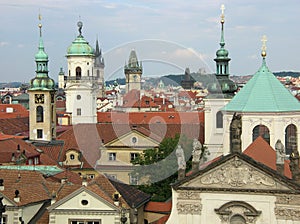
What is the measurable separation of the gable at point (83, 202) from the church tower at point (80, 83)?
51222 millimetres

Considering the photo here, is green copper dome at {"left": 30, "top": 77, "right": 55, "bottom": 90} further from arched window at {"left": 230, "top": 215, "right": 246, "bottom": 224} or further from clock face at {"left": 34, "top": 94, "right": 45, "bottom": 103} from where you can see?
arched window at {"left": 230, "top": 215, "right": 246, "bottom": 224}

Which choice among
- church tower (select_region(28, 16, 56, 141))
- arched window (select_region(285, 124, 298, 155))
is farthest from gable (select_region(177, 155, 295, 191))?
church tower (select_region(28, 16, 56, 141))

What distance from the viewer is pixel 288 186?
1096 inches

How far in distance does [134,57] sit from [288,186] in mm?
14190

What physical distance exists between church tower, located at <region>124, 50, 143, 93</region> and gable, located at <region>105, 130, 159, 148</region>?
3.93 meters

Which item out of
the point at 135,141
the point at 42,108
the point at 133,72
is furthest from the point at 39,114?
the point at 133,72

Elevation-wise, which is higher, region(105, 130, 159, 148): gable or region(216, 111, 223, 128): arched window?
region(216, 111, 223, 128): arched window

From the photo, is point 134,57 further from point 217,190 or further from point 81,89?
point 81,89

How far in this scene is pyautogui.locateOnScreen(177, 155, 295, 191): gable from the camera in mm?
28125

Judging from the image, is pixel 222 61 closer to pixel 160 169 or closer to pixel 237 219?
pixel 160 169

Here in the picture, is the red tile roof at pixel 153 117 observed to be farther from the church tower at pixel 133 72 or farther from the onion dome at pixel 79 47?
the church tower at pixel 133 72

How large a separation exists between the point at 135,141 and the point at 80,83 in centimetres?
3059

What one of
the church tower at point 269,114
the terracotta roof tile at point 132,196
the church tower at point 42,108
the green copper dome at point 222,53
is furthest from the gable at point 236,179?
the church tower at point 42,108

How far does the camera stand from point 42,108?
69.6 meters
